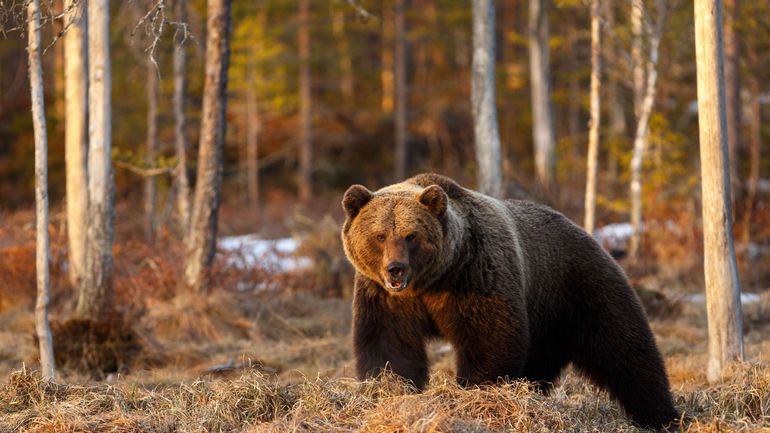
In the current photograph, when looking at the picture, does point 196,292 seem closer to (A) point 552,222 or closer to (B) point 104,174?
(B) point 104,174

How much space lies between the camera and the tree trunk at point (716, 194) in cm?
770

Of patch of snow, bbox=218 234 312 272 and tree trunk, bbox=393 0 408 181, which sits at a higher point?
tree trunk, bbox=393 0 408 181

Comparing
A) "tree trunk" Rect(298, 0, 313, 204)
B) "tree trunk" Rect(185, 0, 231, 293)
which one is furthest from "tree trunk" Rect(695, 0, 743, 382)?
"tree trunk" Rect(298, 0, 313, 204)

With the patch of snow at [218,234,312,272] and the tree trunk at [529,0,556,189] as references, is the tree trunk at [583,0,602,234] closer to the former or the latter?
the patch of snow at [218,234,312,272]

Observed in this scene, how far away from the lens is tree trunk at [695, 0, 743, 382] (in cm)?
770

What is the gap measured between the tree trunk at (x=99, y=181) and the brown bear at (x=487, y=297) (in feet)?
14.3

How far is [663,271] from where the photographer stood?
14.8m

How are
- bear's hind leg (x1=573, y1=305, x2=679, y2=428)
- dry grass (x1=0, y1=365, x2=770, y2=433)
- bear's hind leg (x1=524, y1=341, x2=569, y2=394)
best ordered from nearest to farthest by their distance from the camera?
1. dry grass (x1=0, y1=365, x2=770, y2=433)
2. bear's hind leg (x1=573, y1=305, x2=679, y2=428)
3. bear's hind leg (x1=524, y1=341, x2=569, y2=394)

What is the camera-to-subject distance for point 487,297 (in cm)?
572

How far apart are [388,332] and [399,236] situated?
650 millimetres

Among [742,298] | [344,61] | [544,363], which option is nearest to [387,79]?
[344,61]

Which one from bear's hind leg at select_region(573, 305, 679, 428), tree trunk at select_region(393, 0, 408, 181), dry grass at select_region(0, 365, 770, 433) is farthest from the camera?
tree trunk at select_region(393, 0, 408, 181)

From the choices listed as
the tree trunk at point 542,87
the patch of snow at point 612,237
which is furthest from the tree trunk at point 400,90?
the patch of snow at point 612,237

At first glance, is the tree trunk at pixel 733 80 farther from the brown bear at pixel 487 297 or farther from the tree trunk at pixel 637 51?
the brown bear at pixel 487 297
